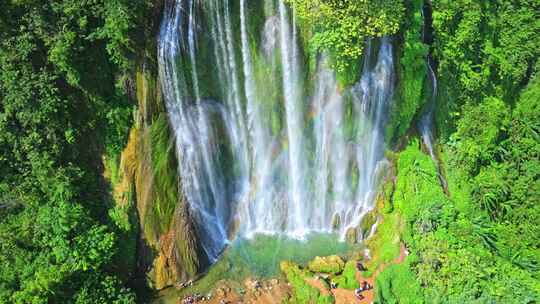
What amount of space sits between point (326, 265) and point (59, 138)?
8778mm

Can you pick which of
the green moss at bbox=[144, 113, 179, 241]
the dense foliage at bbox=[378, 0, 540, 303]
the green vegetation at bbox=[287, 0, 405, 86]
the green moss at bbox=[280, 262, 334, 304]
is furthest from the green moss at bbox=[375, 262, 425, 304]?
the green moss at bbox=[144, 113, 179, 241]

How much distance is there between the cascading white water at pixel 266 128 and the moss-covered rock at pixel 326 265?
1.36 metres

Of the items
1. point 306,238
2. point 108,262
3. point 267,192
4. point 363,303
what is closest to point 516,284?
point 363,303

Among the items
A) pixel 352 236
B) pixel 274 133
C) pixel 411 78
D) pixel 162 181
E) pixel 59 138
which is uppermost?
pixel 411 78

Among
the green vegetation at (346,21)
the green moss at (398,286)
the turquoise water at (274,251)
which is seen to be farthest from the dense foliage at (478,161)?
the green vegetation at (346,21)

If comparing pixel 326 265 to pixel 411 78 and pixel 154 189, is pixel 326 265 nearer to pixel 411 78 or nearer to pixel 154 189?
pixel 154 189

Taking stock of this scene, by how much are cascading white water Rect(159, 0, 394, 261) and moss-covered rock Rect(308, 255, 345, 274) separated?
1.36 meters

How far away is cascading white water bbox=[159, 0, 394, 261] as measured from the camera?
1413cm

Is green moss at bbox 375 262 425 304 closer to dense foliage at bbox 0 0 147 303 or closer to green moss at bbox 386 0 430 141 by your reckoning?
Result: green moss at bbox 386 0 430 141

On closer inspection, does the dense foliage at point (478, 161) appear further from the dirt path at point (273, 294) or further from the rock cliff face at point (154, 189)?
the rock cliff face at point (154, 189)

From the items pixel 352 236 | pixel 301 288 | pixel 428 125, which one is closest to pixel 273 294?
pixel 301 288

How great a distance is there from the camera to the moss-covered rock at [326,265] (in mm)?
15391

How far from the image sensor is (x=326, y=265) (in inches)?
607

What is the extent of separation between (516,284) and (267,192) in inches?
316
